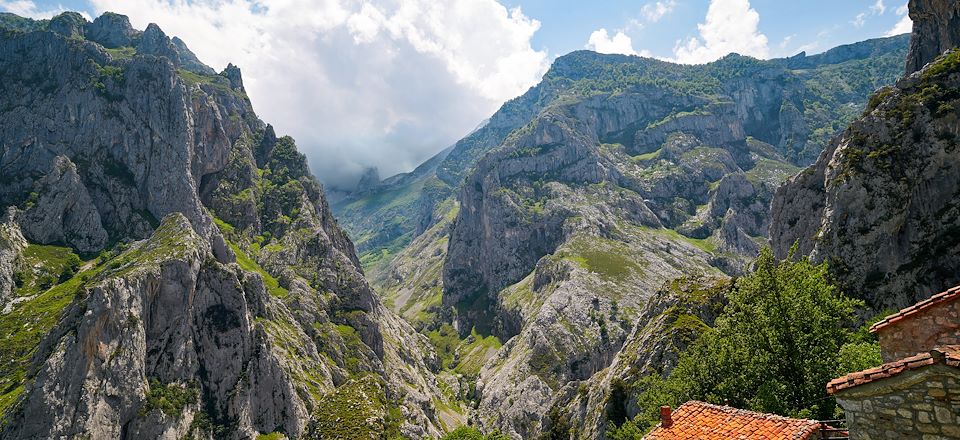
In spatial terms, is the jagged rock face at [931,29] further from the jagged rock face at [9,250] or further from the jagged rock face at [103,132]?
the jagged rock face at [9,250]

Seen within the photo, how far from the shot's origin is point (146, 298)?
10850 centimetres

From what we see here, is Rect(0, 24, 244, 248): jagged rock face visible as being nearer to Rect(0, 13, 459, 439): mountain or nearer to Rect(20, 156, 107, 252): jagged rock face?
Rect(0, 13, 459, 439): mountain

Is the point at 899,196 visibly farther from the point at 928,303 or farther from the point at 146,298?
the point at 146,298

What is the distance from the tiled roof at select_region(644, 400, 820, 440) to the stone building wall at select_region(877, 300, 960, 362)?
367cm

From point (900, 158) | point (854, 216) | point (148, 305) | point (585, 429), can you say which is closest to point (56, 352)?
point (148, 305)

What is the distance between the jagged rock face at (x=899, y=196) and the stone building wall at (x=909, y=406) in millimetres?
65313

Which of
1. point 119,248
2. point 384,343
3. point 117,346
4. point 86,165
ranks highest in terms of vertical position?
point 86,165

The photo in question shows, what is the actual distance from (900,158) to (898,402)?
81245mm

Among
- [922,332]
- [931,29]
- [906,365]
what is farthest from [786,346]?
[931,29]

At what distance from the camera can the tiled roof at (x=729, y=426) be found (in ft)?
57.6

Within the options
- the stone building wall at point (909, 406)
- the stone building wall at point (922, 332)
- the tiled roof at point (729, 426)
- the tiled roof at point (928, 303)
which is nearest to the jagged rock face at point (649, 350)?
the tiled roof at point (729, 426)

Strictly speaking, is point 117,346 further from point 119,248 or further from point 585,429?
point 585,429

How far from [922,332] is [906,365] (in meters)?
5.55

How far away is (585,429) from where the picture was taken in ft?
273
